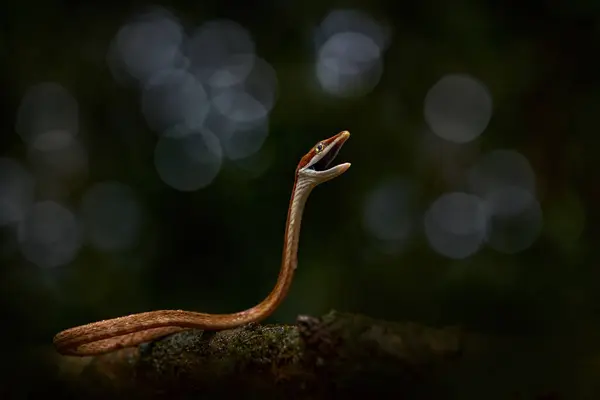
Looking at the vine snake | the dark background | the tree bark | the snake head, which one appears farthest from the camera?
the dark background

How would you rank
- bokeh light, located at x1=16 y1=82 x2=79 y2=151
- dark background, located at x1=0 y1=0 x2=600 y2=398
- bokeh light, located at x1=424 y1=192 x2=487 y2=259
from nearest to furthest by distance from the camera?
dark background, located at x1=0 y1=0 x2=600 y2=398, bokeh light, located at x1=16 y1=82 x2=79 y2=151, bokeh light, located at x1=424 y1=192 x2=487 y2=259

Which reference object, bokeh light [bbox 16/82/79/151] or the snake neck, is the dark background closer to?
bokeh light [bbox 16/82/79/151]

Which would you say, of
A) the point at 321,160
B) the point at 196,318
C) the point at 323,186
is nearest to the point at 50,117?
the point at 323,186

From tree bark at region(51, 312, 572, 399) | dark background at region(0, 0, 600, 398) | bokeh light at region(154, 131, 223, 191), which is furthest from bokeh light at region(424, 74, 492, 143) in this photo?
tree bark at region(51, 312, 572, 399)

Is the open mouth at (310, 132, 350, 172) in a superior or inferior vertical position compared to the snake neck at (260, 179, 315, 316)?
superior

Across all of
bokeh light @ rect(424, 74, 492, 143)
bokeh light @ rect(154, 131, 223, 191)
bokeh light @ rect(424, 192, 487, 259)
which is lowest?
bokeh light @ rect(424, 192, 487, 259)

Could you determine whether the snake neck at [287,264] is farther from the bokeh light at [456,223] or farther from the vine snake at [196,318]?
the bokeh light at [456,223]

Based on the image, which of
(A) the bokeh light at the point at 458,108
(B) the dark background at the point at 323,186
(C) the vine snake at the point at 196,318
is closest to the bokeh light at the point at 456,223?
(B) the dark background at the point at 323,186

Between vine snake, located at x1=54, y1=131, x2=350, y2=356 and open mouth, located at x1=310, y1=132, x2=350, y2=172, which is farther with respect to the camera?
open mouth, located at x1=310, y1=132, x2=350, y2=172
